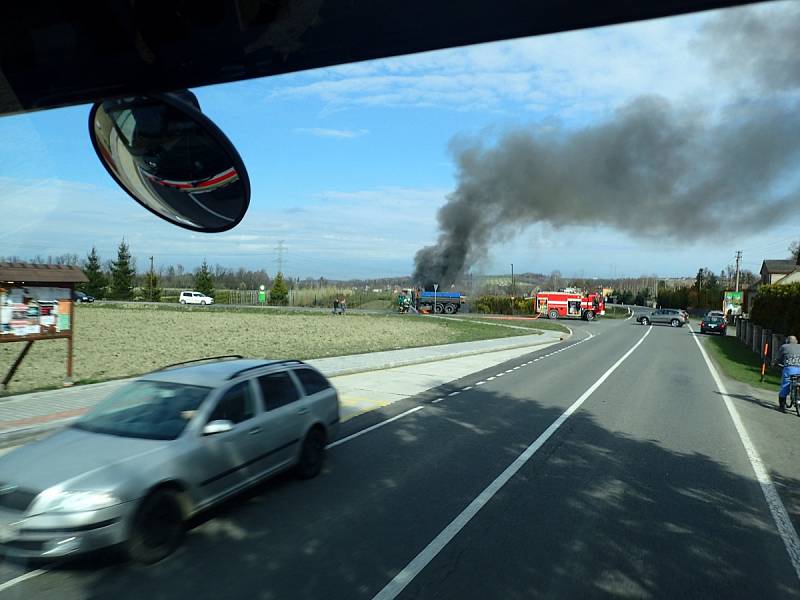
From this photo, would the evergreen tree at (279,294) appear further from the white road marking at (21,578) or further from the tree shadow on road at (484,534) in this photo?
the white road marking at (21,578)

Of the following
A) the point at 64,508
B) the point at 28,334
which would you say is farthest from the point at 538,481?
the point at 28,334

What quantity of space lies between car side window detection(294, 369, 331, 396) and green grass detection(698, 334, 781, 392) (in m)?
Result: 13.1

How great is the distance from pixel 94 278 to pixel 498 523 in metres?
65.6

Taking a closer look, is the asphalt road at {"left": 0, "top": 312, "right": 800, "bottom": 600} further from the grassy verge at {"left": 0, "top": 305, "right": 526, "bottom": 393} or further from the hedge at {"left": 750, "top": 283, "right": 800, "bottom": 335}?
the hedge at {"left": 750, "top": 283, "right": 800, "bottom": 335}

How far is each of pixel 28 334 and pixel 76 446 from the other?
702cm

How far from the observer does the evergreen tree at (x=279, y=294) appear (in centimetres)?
7250

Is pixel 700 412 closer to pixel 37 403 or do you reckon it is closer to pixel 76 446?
pixel 76 446

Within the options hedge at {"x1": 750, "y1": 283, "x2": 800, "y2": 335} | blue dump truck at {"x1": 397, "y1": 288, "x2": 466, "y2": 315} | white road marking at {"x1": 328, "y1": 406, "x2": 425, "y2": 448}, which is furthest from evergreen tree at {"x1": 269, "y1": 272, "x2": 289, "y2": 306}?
white road marking at {"x1": 328, "y1": 406, "x2": 425, "y2": 448}

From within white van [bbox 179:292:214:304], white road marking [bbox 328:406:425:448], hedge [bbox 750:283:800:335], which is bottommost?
white van [bbox 179:292:214:304]

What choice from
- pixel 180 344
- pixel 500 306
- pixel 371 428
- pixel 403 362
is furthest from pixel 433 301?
pixel 371 428

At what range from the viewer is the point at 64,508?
13.7ft

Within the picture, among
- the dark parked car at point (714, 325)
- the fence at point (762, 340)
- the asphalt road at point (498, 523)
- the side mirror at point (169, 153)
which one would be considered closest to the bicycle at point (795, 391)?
the asphalt road at point (498, 523)

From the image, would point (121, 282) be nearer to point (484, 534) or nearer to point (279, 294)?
point (279, 294)

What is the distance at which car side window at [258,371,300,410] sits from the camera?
6215mm
